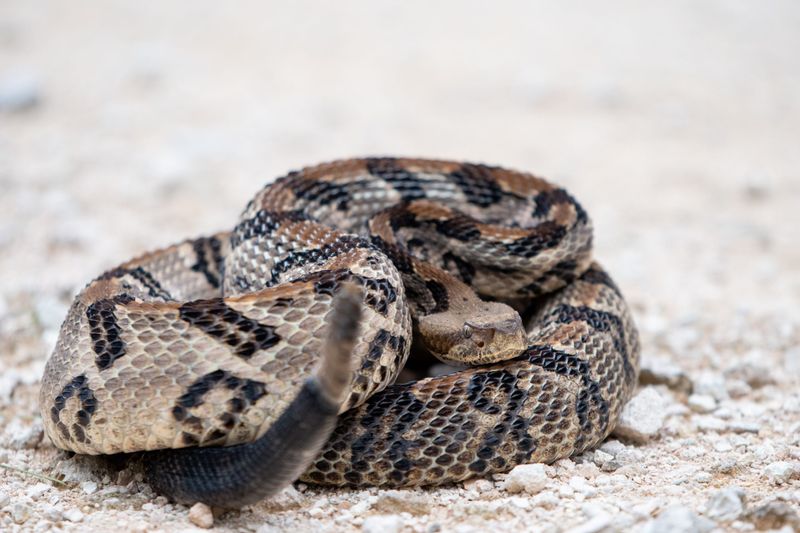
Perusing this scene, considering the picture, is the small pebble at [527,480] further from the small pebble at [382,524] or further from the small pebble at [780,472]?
the small pebble at [780,472]

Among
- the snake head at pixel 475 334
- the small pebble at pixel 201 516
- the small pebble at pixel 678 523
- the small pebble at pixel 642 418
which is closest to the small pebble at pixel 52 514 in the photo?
Answer: the small pebble at pixel 201 516

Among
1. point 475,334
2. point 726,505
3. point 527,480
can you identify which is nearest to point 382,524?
point 527,480

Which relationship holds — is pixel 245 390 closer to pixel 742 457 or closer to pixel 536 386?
pixel 536 386

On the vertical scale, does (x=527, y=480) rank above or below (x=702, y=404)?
above

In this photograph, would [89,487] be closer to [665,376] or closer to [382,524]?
[382,524]

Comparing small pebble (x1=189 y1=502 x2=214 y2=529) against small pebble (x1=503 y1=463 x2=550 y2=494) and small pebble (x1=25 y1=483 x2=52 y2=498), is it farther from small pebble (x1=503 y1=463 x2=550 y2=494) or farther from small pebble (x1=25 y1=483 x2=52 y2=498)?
small pebble (x1=503 y1=463 x2=550 y2=494)


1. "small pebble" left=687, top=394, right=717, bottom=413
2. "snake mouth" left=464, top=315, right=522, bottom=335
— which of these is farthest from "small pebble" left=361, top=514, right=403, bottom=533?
"small pebble" left=687, top=394, right=717, bottom=413

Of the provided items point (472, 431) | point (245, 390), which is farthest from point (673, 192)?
point (245, 390)
